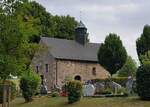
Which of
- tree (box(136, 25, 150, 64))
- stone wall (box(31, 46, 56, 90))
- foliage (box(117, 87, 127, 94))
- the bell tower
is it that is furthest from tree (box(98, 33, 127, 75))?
foliage (box(117, 87, 127, 94))

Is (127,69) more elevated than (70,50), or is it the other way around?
(70,50)

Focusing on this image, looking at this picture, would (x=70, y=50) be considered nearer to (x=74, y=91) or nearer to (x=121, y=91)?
(x=121, y=91)

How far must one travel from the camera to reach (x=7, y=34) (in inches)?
1087

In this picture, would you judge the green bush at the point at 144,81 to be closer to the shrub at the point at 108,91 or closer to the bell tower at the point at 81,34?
the shrub at the point at 108,91

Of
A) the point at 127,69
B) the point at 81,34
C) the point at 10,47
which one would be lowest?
the point at 10,47

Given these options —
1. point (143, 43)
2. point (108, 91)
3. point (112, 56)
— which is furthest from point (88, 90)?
point (143, 43)

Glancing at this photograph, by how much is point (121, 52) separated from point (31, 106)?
36686 mm

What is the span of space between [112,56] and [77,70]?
7918 millimetres

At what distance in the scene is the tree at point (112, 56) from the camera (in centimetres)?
7450

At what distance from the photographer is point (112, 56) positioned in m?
74.6

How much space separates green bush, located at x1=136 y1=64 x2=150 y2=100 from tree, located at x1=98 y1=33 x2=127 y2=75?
A: 3714 cm

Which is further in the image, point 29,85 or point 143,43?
point 143,43

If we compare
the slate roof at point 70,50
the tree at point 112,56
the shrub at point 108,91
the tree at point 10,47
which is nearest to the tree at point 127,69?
the tree at point 112,56

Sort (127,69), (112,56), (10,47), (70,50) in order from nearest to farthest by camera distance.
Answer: (10,47)
(112,56)
(127,69)
(70,50)
